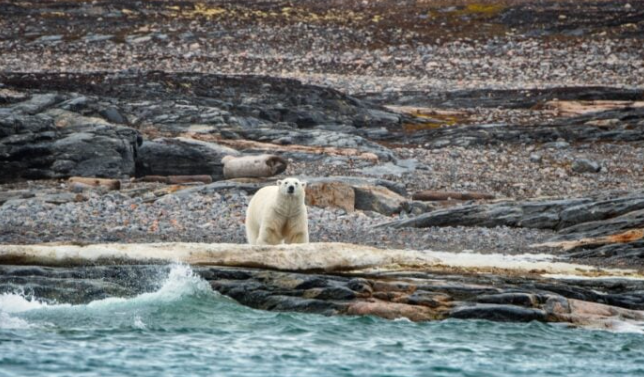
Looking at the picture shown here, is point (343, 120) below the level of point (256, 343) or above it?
above

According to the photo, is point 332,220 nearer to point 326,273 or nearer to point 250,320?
point 326,273

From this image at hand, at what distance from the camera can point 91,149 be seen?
100ft

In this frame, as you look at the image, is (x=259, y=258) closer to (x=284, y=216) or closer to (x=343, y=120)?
(x=284, y=216)

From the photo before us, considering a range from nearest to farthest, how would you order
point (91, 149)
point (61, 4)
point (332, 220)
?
1. point (332, 220)
2. point (91, 149)
3. point (61, 4)

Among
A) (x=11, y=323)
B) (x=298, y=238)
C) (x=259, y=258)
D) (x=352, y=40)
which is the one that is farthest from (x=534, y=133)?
(x=11, y=323)

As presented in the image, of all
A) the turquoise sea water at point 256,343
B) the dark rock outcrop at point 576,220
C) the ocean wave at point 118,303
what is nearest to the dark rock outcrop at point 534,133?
the dark rock outcrop at point 576,220

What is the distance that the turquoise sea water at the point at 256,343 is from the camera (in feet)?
43.7

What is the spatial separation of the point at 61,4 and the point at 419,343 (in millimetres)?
64025

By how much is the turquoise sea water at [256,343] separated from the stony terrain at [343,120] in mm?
862

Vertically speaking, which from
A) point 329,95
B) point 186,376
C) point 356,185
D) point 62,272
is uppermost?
point 329,95

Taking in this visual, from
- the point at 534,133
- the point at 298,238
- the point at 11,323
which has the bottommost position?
the point at 11,323

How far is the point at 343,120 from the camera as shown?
1628 inches

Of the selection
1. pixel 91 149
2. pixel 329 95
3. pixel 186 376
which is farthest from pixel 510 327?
pixel 329 95

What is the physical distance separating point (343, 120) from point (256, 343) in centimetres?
2728
